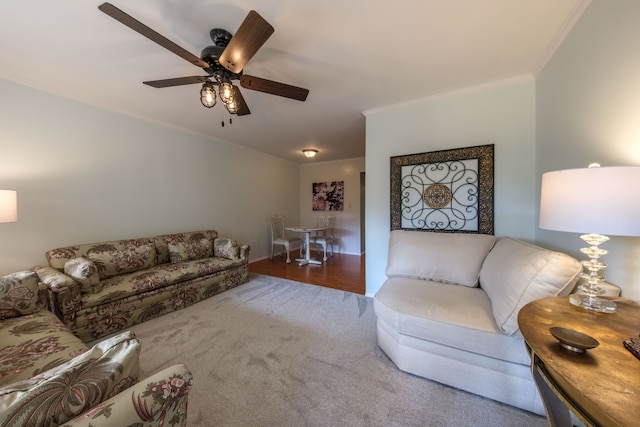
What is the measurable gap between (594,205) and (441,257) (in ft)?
4.21

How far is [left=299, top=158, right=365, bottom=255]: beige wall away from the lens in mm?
5648

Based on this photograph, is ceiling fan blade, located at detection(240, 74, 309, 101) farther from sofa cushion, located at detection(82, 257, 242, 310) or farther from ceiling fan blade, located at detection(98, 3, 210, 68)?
sofa cushion, located at detection(82, 257, 242, 310)

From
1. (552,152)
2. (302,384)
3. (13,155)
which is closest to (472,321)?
(302,384)

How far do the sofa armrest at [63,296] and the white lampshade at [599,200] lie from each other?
3.29 metres

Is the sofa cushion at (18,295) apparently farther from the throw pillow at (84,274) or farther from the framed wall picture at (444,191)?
the framed wall picture at (444,191)

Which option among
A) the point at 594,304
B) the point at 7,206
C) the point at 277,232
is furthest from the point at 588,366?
the point at 277,232

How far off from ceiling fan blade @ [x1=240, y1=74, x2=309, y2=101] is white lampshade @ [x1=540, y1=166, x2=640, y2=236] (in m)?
1.62

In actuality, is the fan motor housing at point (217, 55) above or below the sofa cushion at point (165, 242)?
above

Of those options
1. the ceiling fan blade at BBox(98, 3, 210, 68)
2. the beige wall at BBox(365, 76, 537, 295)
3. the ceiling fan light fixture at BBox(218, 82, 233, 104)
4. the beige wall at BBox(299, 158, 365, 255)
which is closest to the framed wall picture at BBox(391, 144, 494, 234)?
the beige wall at BBox(365, 76, 537, 295)

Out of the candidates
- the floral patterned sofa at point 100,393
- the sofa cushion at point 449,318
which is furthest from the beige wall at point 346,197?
the floral patterned sofa at point 100,393

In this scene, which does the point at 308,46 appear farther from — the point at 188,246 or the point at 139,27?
the point at 188,246

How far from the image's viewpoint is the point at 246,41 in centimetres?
133

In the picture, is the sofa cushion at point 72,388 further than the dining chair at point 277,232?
No

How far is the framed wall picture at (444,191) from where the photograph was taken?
2.33 m
